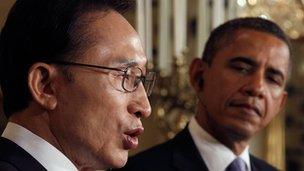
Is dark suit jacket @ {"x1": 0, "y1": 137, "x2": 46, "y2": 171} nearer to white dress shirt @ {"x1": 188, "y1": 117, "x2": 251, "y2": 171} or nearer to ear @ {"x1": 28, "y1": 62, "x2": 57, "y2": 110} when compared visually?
ear @ {"x1": 28, "y1": 62, "x2": 57, "y2": 110}

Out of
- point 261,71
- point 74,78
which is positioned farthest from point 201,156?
point 74,78

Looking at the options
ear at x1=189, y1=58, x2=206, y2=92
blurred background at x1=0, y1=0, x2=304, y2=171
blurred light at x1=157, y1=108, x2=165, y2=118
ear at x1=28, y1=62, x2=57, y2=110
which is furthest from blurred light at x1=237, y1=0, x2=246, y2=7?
ear at x1=28, y1=62, x2=57, y2=110

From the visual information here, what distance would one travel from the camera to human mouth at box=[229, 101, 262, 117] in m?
1.70

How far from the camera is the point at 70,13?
1116 millimetres

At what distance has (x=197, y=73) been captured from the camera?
1.83 m

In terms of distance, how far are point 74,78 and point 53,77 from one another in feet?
0.11

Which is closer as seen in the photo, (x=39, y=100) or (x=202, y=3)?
(x=39, y=100)

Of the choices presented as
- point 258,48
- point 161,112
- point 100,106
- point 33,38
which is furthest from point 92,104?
point 161,112

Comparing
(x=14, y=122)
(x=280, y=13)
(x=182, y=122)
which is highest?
(x=14, y=122)

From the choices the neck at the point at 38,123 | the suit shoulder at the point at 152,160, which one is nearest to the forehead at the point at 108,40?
the neck at the point at 38,123

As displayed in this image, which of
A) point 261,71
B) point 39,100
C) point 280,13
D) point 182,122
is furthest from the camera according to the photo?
point 280,13

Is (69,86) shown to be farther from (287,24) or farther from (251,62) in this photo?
(287,24)

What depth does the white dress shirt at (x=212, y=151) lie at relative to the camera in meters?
1.72

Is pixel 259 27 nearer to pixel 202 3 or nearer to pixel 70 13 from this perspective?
pixel 202 3
